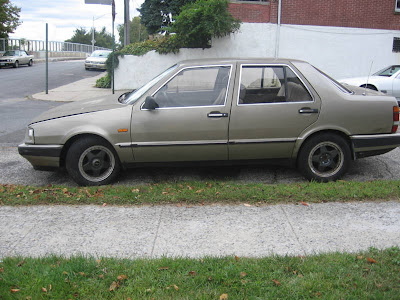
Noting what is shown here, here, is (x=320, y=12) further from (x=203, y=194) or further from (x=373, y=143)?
(x=203, y=194)

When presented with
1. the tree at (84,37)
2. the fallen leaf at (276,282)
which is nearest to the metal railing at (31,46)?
the tree at (84,37)

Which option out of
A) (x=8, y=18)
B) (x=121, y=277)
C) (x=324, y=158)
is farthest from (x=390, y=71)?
(x=8, y=18)

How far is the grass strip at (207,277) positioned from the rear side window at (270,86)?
8.33 ft

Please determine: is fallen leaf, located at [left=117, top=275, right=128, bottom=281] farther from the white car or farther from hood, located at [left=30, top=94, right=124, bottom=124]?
the white car

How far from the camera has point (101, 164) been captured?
18.7ft

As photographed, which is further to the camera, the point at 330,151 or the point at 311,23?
the point at 311,23

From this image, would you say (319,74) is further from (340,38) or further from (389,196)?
(340,38)

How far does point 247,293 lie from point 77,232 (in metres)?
1.99

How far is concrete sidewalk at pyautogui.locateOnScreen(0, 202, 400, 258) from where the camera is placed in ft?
12.9

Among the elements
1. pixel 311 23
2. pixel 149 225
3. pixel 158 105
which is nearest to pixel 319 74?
pixel 158 105

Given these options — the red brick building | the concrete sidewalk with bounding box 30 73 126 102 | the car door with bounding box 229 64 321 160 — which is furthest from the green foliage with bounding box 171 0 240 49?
the car door with bounding box 229 64 321 160

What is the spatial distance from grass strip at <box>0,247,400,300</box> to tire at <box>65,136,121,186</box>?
6.85ft

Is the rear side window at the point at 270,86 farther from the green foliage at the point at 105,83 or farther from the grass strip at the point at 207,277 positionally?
the green foliage at the point at 105,83

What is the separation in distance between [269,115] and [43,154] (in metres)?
2.98
